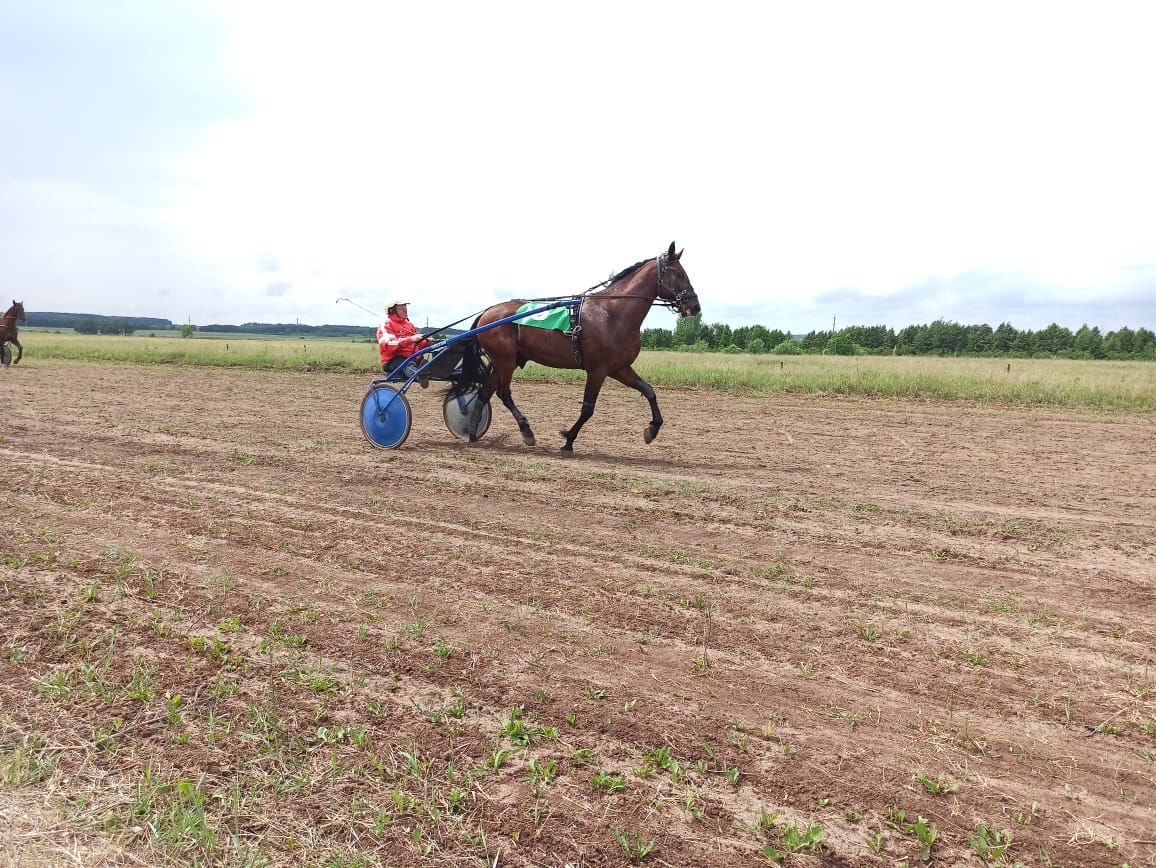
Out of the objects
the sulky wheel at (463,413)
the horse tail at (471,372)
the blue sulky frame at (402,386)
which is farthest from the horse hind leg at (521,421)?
the blue sulky frame at (402,386)

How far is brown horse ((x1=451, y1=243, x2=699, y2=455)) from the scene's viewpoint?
366 inches

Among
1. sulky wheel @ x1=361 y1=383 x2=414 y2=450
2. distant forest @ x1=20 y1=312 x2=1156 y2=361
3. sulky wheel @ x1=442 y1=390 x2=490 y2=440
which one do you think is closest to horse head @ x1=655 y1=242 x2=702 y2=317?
sulky wheel @ x1=442 y1=390 x2=490 y2=440

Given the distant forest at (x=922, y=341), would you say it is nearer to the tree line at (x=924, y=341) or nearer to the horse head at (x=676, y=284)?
the tree line at (x=924, y=341)

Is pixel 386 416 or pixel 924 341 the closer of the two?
pixel 386 416

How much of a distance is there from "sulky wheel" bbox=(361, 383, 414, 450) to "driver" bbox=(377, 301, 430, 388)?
0.44 metres

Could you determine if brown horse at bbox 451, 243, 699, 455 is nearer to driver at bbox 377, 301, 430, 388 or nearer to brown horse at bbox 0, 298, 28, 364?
driver at bbox 377, 301, 430, 388

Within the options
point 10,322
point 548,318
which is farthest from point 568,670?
point 10,322

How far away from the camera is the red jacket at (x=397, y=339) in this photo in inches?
400

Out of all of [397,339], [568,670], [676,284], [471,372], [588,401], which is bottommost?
[568,670]

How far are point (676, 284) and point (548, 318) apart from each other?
1.65 meters

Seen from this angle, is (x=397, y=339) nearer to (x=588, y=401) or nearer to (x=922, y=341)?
(x=588, y=401)

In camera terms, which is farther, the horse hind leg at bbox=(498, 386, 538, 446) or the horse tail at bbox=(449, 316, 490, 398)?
the horse tail at bbox=(449, 316, 490, 398)

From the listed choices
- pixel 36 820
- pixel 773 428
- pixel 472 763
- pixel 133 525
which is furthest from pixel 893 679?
pixel 773 428

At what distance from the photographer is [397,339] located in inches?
399
